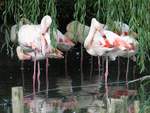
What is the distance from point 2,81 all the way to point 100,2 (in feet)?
11.8

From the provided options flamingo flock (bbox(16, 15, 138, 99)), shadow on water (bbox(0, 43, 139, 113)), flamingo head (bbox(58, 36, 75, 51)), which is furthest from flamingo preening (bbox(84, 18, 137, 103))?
flamingo head (bbox(58, 36, 75, 51))

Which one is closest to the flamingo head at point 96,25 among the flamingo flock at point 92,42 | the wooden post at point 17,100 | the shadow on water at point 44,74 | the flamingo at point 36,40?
the flamingo flock at point 92,42

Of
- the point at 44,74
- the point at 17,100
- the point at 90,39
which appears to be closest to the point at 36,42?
the point at 90,39

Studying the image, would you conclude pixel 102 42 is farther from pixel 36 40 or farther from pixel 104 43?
pixel 36 40

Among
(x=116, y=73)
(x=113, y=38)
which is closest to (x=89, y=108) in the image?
(x=113, y=38)

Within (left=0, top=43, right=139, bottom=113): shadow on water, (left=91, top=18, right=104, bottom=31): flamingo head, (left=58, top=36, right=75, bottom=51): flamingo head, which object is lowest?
(left=0, top=43, right=139, bottom=113): shadow on water

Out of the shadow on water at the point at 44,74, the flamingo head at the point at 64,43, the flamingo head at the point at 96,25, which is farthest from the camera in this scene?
the flamingo head at the point at 64,43

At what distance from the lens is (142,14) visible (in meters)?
5.46

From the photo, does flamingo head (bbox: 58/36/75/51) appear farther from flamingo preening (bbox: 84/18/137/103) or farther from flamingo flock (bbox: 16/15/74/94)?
flamingo preening (bbox: 84/18/137/103)

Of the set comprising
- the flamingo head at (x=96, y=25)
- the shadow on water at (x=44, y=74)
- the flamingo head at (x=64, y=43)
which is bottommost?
the shadow on water at (x=44, y=74)

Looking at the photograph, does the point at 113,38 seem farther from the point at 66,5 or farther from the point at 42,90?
the point at 66,5

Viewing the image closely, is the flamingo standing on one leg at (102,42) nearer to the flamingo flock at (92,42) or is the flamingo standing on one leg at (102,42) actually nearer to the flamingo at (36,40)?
the flamingo flock at (92,42)

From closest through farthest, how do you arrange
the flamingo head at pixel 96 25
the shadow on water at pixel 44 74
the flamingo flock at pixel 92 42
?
1. the shadow on water at pixel 44 74
2. the flamingo head at pixel 96 25
3. the flamingo flock at pixel 92 42

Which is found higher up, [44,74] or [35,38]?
[35,38]
